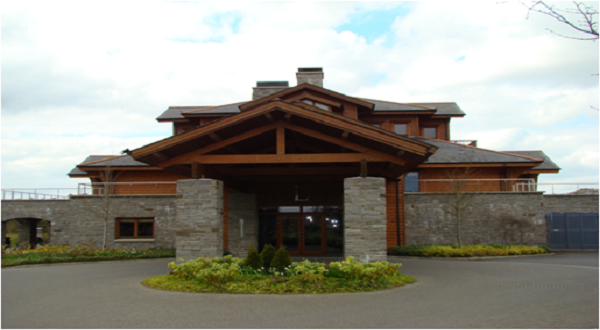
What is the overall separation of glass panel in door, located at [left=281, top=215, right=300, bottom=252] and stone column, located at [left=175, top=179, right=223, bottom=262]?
8.89 meters

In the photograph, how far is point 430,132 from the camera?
94.9ft

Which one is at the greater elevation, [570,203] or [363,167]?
[363,167]

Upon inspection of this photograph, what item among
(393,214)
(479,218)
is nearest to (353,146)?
(393,214)

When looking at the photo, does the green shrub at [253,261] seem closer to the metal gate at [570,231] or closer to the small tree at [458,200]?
the small tree at [458,200]

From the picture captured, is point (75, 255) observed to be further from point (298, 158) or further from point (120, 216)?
point (298, 158)

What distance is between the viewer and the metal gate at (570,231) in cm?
2392

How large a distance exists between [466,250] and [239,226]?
9678 millimetres

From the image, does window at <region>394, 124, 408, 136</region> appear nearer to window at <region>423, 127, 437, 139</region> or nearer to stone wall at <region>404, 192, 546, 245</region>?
window at <region>423, 127, 437, 139</region>

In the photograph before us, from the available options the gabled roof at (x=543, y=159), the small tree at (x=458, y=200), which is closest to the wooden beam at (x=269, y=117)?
the small tree at (x=458, y=200)

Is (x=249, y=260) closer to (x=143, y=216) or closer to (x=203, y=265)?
(x=203, y=265)

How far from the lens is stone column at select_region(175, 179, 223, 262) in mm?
12406

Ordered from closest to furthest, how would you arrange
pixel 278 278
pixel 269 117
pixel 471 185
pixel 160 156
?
1. pixel 278 278
2. pixel 269 117
3. pixel 160 156
4. pixel 471 185

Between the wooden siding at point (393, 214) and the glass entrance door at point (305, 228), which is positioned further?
the wooden siding at point (393, 214)

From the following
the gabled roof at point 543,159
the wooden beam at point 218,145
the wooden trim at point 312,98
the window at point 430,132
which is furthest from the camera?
the window at point 430,132
